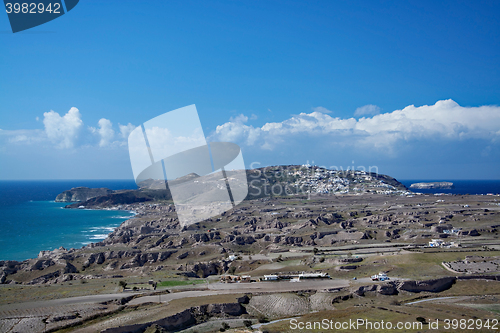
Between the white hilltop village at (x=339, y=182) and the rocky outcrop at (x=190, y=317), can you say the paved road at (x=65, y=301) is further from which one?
the white hilltop village at (x=339, y=182)

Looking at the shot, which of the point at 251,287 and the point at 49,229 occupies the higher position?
the point at 49,229

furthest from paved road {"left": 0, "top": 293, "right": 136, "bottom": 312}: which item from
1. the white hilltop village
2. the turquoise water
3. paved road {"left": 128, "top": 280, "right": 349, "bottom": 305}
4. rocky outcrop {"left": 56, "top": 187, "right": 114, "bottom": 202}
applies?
rocky outcrop {"left": 56, "top": 187, "right": 114, "bottom": 202}

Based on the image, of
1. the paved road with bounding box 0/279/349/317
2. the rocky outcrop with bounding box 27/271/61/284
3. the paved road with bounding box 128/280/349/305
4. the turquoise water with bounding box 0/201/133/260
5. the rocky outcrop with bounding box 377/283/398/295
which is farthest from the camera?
the turquoise water with bounding box 0/201/133/260

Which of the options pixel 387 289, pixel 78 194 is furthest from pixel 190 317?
pixel 78 194

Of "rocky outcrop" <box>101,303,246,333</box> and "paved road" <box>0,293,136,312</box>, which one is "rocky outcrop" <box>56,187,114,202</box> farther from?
"rocky outcrop" <box>101,303,246,333</box>

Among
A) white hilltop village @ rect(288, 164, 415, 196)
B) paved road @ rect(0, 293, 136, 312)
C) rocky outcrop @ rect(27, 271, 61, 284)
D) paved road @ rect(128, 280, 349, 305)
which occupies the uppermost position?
white hilltop village @ rect(288, 164, 415, 196)

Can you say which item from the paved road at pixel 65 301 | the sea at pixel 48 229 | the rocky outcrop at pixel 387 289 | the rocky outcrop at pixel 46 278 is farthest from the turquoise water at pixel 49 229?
the rocky outcrop at pixel 387 289

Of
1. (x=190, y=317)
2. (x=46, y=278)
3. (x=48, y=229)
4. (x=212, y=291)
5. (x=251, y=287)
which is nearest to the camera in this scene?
(x=190, y=317)

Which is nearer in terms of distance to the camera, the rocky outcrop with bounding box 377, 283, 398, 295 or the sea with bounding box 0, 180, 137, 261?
the rocky outcrop with bounding box 377, 283, 398, 295

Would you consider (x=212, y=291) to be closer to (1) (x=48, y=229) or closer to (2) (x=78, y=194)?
(1) (x=48, y=229)
